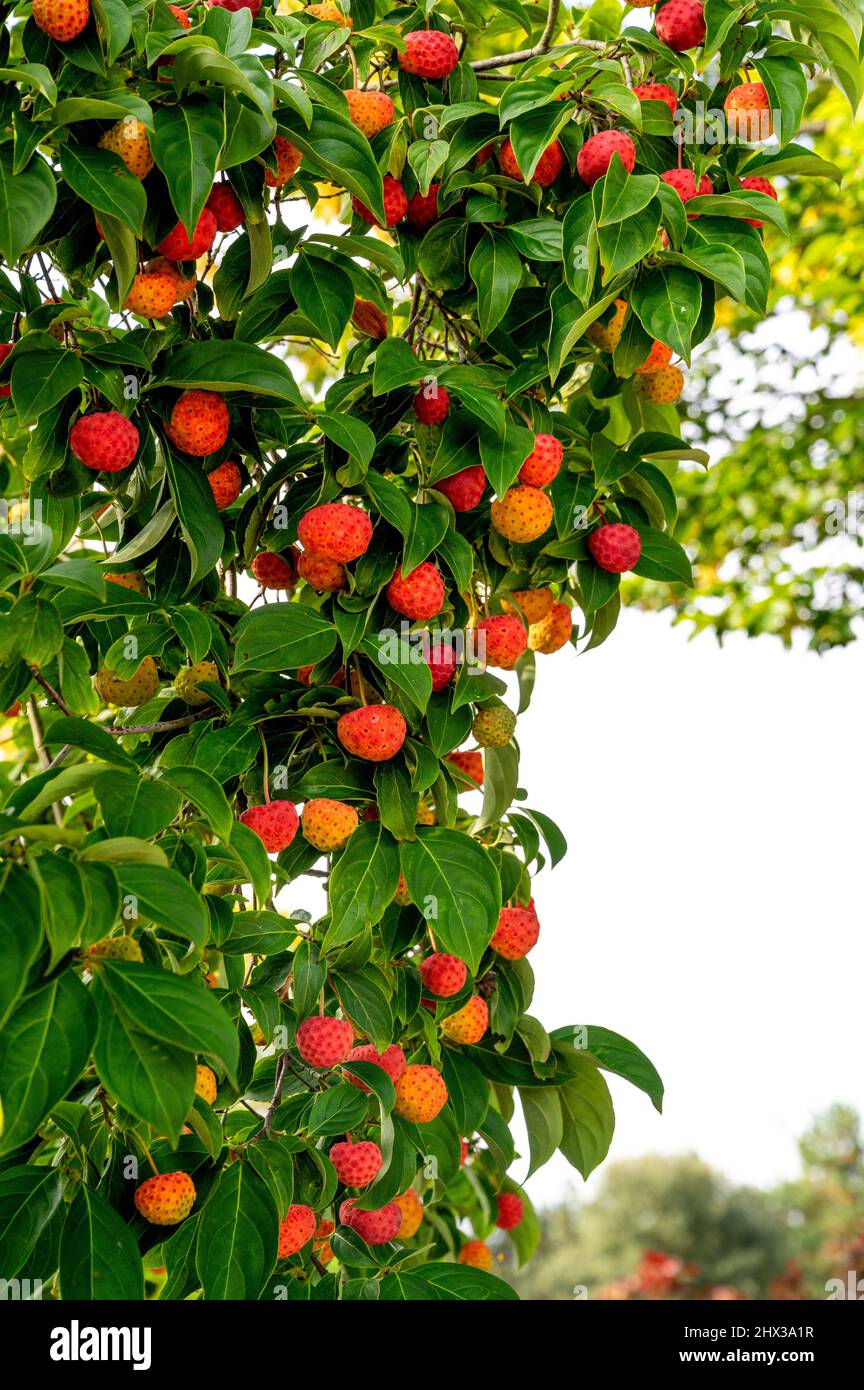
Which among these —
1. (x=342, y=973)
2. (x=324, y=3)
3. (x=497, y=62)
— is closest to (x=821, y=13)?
(x=497, y=62)

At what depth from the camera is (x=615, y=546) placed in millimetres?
1146

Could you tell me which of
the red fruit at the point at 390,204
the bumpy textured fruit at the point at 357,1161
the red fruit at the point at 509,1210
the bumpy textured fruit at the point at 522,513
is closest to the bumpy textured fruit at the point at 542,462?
the bumpy textured fruit at the point at 522,513

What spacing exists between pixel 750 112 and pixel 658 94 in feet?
0.26

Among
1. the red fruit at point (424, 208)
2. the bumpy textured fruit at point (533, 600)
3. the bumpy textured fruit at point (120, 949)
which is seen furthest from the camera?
the bumpy textured fruit at point (533, 600)

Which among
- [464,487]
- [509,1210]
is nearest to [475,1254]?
[509,1210]

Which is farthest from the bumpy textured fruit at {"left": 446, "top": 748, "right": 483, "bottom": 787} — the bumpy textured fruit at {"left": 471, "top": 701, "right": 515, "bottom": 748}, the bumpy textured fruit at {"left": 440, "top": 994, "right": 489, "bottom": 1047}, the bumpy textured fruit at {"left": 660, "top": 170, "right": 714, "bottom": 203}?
the bumpy textured fruit at {"left": 660, "top": 170, "right": 714, "bottom": 203}

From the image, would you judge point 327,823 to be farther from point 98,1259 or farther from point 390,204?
point 390,204

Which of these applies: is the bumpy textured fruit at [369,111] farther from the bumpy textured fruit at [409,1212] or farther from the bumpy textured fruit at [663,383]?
the bumpy textured fruit at [409,1212]

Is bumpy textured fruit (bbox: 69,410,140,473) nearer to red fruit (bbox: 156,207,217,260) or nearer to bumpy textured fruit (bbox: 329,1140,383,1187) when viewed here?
red fruit (bbox: 156,207,217,260)

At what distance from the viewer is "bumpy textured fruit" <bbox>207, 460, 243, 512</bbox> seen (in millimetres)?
1130

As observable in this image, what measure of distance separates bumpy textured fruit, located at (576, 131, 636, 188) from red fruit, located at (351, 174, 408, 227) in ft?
0.57

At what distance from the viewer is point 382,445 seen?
1.10 meters

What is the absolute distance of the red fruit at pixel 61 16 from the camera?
2.81 feet

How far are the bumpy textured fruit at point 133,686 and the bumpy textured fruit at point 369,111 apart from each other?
0.51 metres
